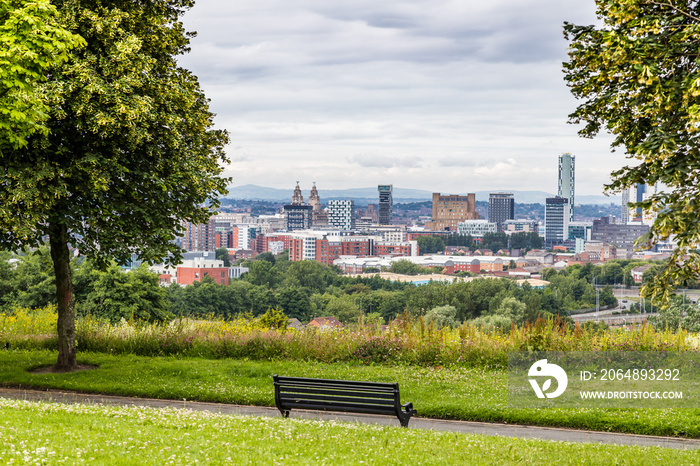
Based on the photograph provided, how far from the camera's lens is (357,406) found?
812cm

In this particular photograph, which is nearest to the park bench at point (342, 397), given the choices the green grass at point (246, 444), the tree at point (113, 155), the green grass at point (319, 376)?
the green grass at point (246, 444)

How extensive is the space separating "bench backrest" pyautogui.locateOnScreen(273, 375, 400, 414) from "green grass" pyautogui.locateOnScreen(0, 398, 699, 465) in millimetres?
390

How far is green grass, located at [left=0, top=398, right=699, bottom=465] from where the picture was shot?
19.3ft

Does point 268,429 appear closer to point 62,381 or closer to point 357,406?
point 357,406

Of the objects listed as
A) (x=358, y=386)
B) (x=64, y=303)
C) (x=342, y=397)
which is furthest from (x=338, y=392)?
(x=64, y=303)

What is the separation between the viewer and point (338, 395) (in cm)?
825

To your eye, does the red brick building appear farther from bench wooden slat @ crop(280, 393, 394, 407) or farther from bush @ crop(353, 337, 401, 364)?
bench wooden slat @ crop(280, 393, 394, 407)

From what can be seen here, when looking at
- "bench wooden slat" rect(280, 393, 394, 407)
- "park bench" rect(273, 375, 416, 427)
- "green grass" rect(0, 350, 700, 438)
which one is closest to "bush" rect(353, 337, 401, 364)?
"green grass" rect(0, 350, 700, 438)

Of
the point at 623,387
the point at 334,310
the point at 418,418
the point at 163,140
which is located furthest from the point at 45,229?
the point at 334,310

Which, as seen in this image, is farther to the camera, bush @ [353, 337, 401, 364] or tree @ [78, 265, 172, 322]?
tree @ [78, 265, 172, 322]

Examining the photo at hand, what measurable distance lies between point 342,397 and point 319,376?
2787 mm

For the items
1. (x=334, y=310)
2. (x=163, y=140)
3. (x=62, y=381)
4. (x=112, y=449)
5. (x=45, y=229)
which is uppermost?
(x=163, y=140)

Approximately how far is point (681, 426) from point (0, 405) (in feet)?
28.2

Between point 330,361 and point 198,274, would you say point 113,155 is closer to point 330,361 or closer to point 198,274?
point 330,361
